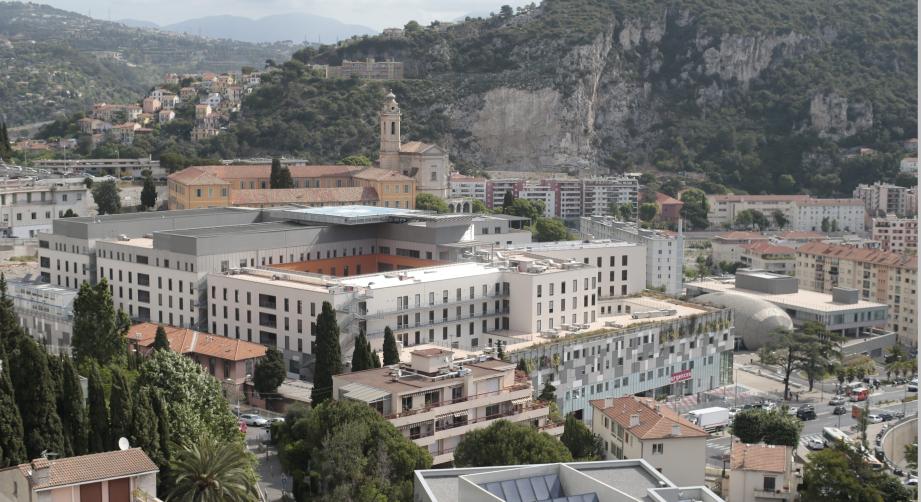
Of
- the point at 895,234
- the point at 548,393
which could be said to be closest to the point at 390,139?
the point at 895,234

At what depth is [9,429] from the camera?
933 inches

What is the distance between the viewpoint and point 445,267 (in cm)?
4612

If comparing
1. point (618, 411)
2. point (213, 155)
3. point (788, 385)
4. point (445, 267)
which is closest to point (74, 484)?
point (618, 411)

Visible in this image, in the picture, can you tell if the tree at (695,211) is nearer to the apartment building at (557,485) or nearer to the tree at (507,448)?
the tree at (507,448)

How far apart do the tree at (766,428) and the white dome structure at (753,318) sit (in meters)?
21.2

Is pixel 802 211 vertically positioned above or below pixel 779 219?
above

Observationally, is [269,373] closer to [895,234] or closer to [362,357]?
[362,357]

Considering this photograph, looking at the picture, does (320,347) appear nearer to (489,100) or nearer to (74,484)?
(74,484)

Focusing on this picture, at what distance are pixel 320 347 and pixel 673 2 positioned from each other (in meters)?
107

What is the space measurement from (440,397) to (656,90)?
104 m

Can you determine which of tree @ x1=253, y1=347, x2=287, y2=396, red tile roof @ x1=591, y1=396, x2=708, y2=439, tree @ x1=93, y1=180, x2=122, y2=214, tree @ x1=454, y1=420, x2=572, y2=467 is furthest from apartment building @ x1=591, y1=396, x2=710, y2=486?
tree @ x1=93, y1=180, x2=122, y2=214

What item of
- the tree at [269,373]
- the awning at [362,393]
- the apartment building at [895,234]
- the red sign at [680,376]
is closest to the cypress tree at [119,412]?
the awning at [362,393]

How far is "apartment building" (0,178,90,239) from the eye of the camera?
61.4 m

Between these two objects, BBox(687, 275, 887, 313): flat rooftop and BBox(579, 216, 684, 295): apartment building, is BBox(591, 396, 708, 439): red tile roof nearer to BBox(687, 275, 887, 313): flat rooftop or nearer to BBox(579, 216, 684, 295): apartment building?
BBox(579, 216, 684, 295): apartment building
